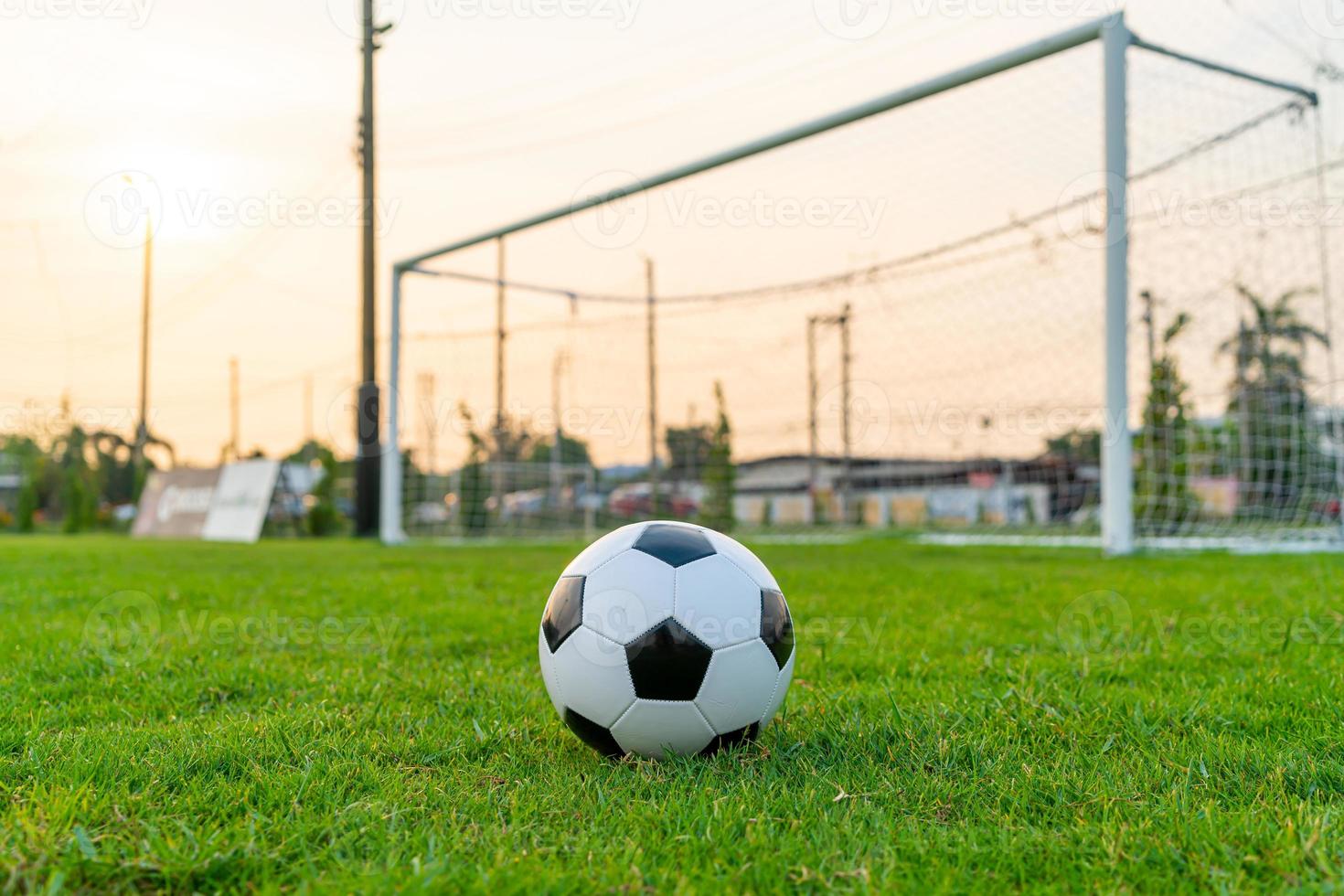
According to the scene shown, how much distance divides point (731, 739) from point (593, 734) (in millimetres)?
363

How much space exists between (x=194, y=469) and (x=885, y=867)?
20.2m

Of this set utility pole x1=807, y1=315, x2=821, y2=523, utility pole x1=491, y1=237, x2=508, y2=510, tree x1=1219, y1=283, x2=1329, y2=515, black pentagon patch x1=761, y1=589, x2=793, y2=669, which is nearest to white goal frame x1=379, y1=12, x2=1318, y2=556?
tree x1=1219, y1=283, x2=1329, y2=515

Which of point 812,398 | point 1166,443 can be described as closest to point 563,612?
point 1166,443

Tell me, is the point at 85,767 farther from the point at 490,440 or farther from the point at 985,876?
the point at 490,440

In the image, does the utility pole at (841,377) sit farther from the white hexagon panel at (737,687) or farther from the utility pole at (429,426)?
the white hexagon panel at (737,687)

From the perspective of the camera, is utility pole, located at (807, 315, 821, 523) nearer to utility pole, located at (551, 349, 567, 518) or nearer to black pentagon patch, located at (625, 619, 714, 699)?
utility pole, located at (551, 349, 567, 518)

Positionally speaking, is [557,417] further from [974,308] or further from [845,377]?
[974,308]

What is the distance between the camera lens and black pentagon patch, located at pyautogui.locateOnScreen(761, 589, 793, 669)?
248cm

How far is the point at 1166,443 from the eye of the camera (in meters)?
10.6

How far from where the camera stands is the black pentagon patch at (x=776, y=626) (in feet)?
8.13

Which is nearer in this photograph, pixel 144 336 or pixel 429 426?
pixel 429 426

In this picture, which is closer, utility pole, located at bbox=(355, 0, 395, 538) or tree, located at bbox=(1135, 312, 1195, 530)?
tree, located at bbox=(1135, 312, 1195, 530)

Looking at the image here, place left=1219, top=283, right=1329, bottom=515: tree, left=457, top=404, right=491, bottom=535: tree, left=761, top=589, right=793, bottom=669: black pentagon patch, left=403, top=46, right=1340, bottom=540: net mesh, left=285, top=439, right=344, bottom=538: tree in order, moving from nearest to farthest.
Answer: left=761, top=589, right=793, bottom=669: black pentagon patch, left=403, top=46, right=1340, bottom=540: net mesh, left=1219, top=283, right=1329, bottom=515: tree, left=457, top=404, right=491, bottom=535: tree, left=285, top=439, right=344, bottom=538: tree

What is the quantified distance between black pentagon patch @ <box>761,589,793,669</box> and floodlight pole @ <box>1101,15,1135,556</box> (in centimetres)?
661
